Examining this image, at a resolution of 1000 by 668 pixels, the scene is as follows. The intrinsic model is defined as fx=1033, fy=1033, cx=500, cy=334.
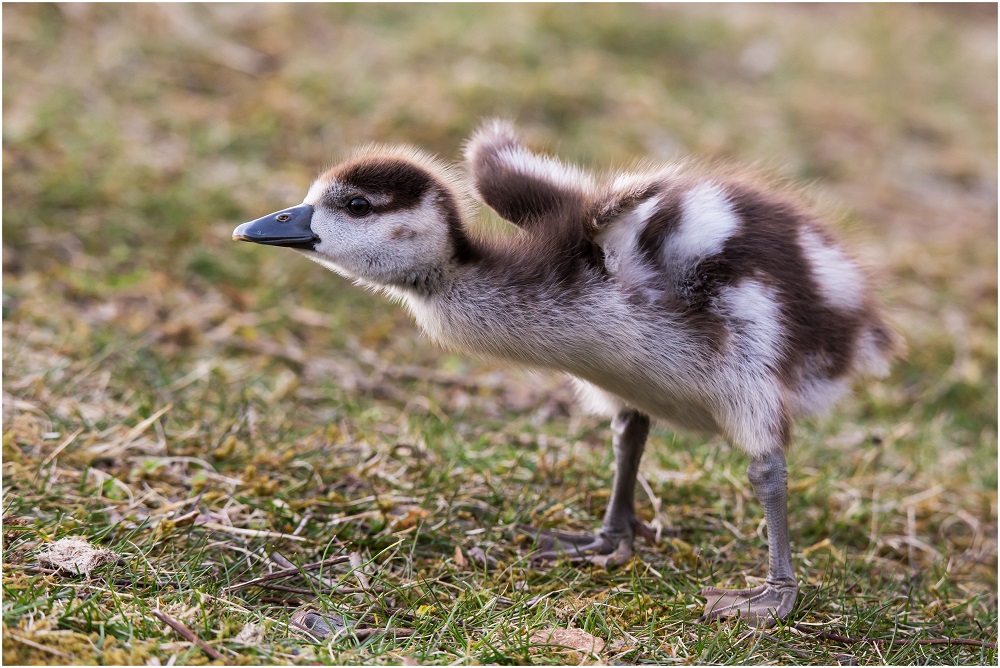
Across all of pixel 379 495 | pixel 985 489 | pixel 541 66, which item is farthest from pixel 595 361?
pixel 541 66

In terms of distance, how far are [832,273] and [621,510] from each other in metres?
0.99

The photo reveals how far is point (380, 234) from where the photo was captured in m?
3.00

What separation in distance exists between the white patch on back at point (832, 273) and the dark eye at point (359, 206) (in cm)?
129

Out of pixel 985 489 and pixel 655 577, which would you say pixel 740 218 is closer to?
pixel 655 577

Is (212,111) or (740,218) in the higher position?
(740,218)

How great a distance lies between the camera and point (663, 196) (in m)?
2.91

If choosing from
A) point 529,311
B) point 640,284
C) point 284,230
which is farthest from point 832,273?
point 284,230

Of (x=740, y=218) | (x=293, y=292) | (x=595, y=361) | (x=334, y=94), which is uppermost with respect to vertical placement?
(x=740, y=218)

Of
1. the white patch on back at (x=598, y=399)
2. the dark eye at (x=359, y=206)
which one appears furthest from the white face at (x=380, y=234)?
the white patch on back at (x=598, y=399)

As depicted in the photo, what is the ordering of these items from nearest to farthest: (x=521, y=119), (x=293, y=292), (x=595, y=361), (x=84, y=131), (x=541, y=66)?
(x=595, y=361)
(x=293, y=292)
(x=84, y=131)
(x=521, y=119)
(x=541, y=66)

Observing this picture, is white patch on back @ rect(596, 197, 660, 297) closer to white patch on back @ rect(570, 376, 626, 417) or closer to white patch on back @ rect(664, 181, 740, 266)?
white patch on back @ rect(664, 181, 740, 266)

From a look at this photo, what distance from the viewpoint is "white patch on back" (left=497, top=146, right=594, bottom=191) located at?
3.19m

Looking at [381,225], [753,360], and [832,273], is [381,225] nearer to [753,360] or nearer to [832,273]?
[753,360]

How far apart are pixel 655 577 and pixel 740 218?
111 cm
